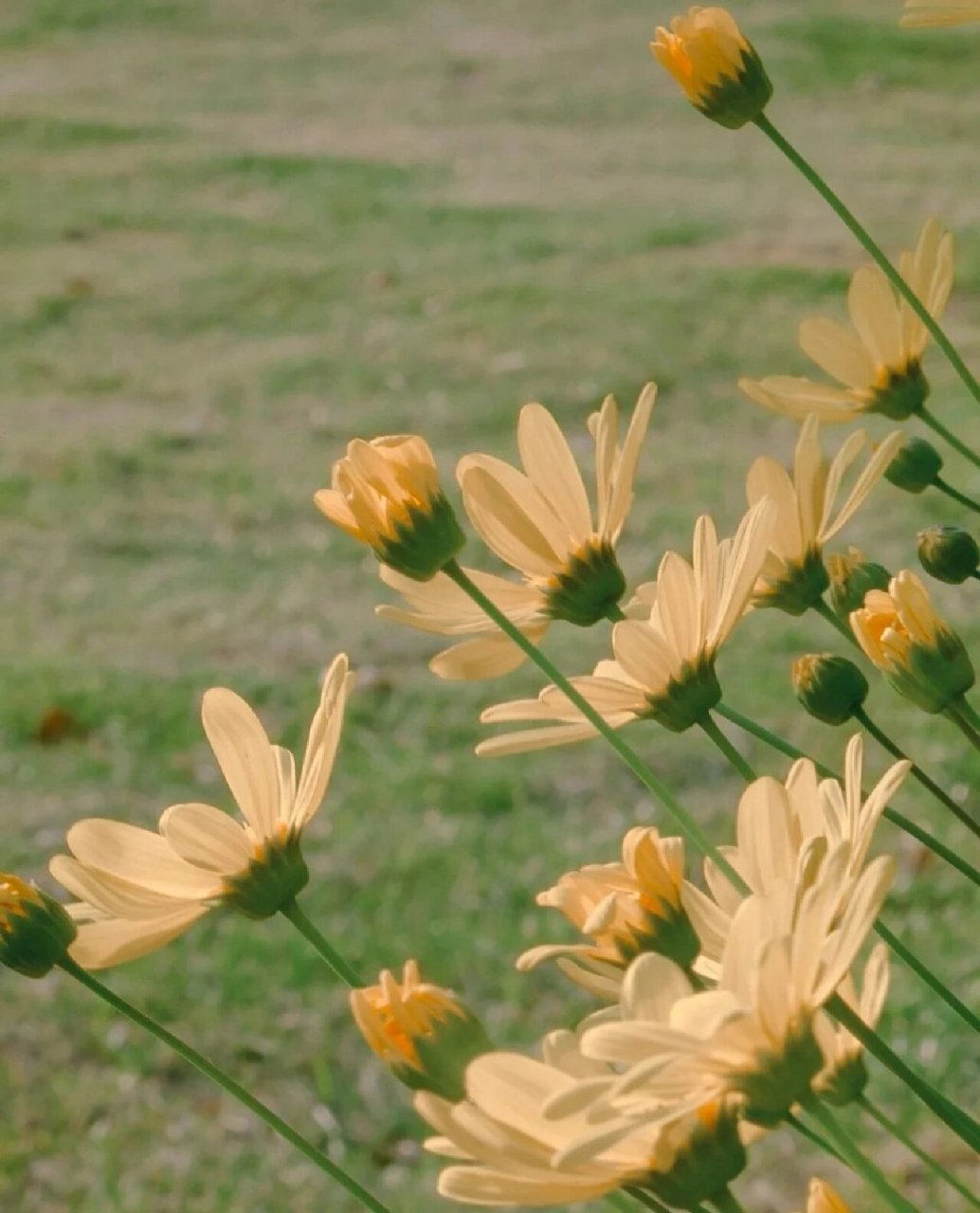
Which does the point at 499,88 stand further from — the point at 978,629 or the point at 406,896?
the point at 406,896

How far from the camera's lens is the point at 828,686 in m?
0.56

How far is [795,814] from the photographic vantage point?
1.25 ft

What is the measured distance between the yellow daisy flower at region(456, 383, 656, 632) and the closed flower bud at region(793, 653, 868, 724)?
0.07 metres

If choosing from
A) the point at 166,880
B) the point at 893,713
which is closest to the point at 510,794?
the point at 893,713

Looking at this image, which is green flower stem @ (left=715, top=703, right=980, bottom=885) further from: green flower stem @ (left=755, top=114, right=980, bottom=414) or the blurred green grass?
the blurred green grass

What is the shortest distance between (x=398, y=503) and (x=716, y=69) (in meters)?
0.24

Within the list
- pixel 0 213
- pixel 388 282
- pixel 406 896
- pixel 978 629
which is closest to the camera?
pixel 406 896

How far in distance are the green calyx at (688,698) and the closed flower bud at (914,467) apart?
19 cm

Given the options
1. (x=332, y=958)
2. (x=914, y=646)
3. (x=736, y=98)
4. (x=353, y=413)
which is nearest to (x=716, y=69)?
(x=736, y=98)

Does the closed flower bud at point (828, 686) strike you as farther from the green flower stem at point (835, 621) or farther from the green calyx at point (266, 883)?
the green calyx at point (266, 883)

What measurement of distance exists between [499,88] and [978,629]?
523 centimetres

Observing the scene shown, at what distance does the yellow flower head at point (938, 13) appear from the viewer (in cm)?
54

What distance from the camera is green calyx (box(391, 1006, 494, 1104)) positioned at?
349mm

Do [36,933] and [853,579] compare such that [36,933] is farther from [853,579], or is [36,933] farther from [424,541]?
[853,579]
